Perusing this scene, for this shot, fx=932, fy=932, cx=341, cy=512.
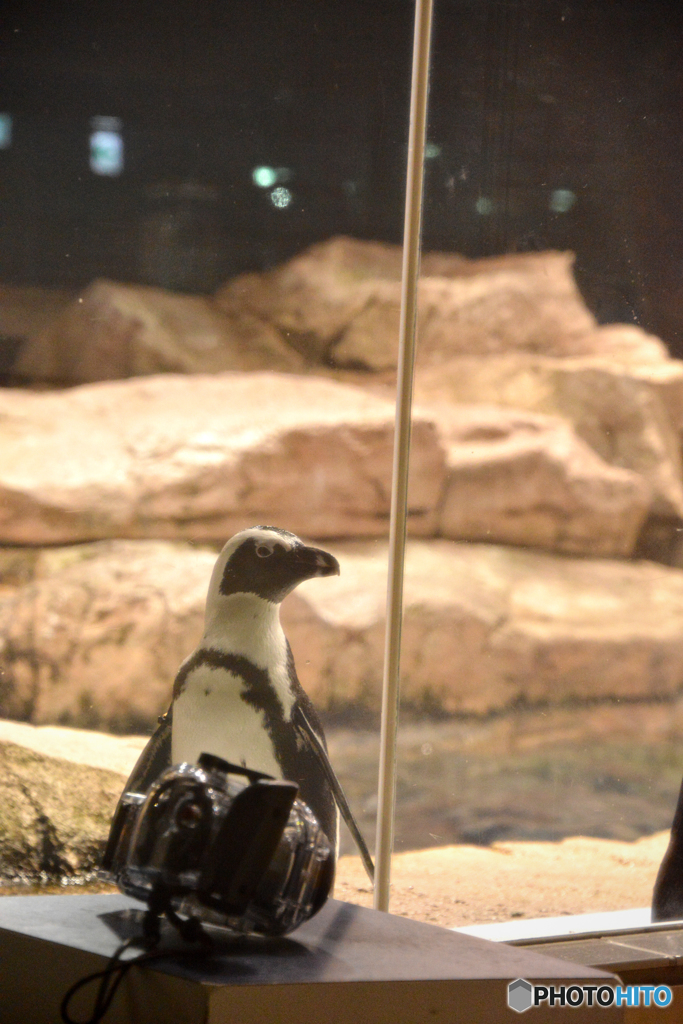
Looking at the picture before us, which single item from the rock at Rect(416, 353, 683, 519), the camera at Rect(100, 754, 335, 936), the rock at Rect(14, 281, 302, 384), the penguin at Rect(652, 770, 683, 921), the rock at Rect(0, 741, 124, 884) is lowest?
the penguin at Rect(652, 770, 683, 921)

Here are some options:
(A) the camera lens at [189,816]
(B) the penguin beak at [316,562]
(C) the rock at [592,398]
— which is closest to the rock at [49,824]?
(B) the penguin beak at [316,562]

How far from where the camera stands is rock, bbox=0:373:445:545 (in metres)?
1.71

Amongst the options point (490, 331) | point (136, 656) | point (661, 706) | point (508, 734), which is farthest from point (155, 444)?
point (661, 706)

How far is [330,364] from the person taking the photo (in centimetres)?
201

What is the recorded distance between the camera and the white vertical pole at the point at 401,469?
1322mm

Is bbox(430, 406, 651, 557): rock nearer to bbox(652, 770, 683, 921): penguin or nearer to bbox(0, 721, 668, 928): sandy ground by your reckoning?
bbox(0, 721, 668, 928): sandy ground

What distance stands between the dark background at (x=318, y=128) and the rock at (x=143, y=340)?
6 cm

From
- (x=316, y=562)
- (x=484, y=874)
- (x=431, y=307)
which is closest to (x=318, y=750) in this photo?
(x=316, y=562)

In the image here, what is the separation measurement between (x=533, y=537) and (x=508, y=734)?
0.86 metres

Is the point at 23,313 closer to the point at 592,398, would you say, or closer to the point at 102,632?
the point at 102,632

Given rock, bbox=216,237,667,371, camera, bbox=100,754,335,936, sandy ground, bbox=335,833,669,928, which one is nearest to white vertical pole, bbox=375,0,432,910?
sandy ground, bbox=335,833,669,928

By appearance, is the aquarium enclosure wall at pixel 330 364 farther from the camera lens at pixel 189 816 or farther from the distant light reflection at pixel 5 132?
the camera lens at pixel 189 816

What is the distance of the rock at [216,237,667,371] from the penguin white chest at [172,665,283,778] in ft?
2.51

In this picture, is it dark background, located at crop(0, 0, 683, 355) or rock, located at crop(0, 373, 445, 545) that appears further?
rock, located at crop(0, 373, 445, 545)
